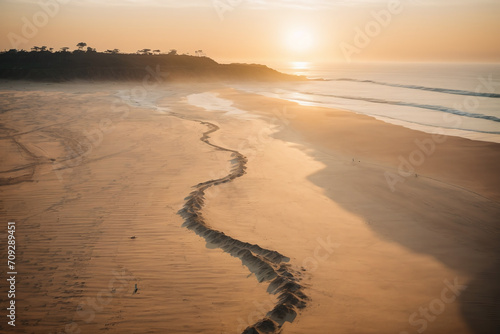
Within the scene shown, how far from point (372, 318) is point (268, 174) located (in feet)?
24.2

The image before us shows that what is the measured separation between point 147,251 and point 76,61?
73.2 metres

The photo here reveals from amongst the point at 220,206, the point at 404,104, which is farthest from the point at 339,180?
the point at 404,104

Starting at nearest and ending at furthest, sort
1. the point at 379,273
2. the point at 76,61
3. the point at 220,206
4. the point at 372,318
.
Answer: the point at 372,318
the point at 379,273
the point at 220,206
the point at 76,61

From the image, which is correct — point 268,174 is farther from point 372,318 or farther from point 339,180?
point 372,318

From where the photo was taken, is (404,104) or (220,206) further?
(404,104)

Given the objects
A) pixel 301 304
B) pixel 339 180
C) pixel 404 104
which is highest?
pixel 404 104

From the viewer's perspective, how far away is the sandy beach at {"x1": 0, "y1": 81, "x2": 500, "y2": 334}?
215 inches

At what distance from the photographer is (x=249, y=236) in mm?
7859

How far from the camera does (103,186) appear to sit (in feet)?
35.0

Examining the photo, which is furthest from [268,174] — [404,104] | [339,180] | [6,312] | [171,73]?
[171,73]

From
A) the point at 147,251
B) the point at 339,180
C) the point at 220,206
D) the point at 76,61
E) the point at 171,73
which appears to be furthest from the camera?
the point at 171,73

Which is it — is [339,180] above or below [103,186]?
above

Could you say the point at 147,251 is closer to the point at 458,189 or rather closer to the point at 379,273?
the point at 379,273

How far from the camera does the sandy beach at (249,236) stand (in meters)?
5.45
